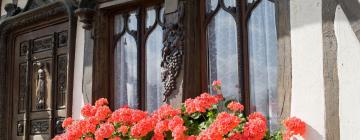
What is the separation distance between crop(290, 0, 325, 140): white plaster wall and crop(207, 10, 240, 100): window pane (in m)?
0.61

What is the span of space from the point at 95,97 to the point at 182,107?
1.32 meters

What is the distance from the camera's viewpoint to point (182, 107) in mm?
3672

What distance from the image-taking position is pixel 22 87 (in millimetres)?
5809

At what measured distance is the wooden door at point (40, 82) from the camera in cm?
524

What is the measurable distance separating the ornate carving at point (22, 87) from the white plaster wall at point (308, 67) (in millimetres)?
3266

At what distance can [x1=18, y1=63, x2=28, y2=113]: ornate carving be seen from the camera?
5723 millimetres

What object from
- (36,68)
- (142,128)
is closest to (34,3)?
(36,68)

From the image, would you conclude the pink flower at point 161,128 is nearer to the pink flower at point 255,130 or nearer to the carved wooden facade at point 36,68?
the pink flower at point 255,130

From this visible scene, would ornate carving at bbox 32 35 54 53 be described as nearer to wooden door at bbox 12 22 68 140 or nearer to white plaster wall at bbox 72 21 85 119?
wooden door at bbox 12 22 68 140

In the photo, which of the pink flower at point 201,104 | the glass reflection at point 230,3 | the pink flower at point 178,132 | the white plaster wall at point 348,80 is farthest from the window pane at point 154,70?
the white plaster wall at point 348,80

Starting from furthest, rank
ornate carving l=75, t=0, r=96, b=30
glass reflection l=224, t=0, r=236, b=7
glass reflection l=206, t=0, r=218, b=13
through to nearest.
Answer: ornate carving l=75, t=0, r=96, b=30, glass reflection l=206, t=0, r=218, b=13, glass reflection l=224, t=0, r=236, b=7

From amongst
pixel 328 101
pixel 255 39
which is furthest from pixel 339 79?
pixel 255 39

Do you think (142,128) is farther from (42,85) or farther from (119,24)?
(42,85)

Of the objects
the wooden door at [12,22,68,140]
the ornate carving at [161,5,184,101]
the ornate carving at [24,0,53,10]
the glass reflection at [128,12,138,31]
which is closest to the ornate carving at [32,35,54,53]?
the wooden door at [12,22,68,140]
